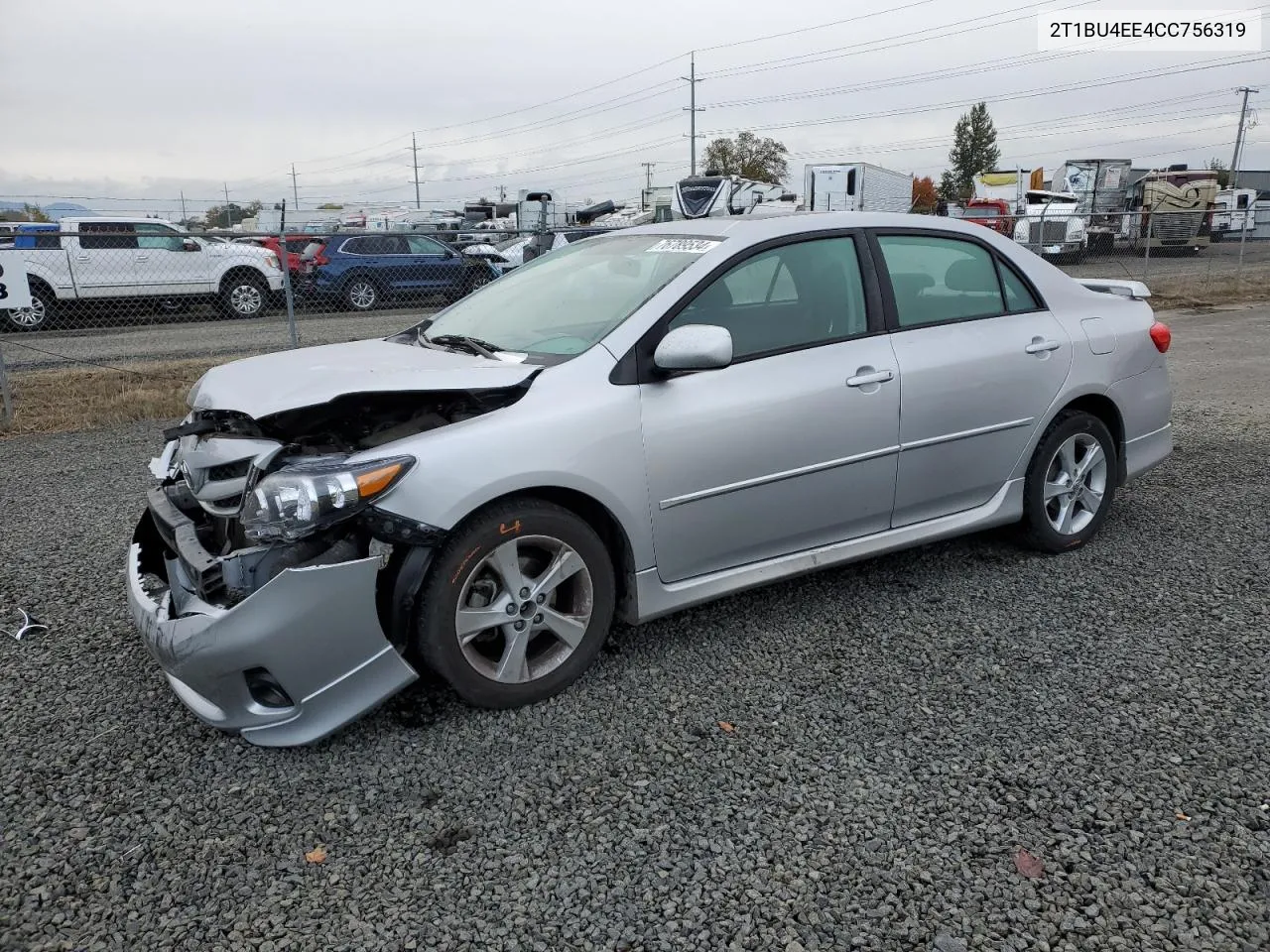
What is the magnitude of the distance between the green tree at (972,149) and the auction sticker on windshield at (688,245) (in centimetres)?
7823

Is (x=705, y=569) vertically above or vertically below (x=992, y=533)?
above

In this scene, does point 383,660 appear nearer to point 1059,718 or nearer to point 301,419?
point 301,419

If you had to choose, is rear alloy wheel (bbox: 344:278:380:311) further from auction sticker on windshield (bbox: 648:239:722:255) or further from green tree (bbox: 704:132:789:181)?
green tree (bbox: 704:132:789:181)

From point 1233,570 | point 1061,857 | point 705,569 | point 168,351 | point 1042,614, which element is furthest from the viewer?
point 168,351

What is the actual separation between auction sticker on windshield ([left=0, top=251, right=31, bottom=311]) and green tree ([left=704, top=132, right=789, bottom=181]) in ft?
182

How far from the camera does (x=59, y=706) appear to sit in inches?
131

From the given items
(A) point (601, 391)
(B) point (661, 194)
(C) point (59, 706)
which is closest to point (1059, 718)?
(A) point (601, 391)

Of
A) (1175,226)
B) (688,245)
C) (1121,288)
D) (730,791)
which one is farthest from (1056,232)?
(730,791)

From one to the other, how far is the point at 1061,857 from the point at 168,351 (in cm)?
1206

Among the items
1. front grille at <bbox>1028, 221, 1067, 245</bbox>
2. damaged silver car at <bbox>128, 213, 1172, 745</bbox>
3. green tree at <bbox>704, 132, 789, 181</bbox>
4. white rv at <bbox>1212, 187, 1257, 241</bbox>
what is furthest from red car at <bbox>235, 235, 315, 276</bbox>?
green tree at <bbox>704, 132, 789, 181</bbox>

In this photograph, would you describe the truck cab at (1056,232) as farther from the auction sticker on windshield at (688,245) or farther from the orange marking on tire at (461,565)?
the orange marking on tire at (461,565)

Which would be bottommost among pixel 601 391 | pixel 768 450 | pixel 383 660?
pixel 383 660

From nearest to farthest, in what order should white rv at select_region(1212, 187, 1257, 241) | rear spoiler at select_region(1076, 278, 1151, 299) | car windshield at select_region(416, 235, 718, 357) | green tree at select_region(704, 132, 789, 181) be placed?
car windshield at select_region(416, 235, 718, 357), rear spoiler at select_region(1076, 278, 1151, 299), white rv at select_region(1212, 187, 1257, 241), green tree at select_region(704, 132, 789, 181)

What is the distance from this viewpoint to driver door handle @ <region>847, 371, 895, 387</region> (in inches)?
147
